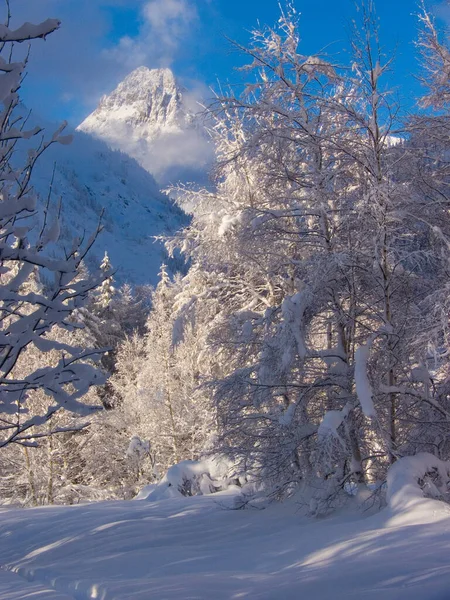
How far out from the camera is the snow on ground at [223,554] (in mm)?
3549

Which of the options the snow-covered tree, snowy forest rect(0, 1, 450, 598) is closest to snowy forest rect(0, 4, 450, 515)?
snowy forest rect(0, 1, 450, 598)

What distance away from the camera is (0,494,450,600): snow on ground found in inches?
140

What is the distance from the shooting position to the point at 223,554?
5711 mm

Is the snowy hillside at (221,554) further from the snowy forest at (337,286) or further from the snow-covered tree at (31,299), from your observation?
the snow-covered tree at (31,299)

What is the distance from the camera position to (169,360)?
21.2m

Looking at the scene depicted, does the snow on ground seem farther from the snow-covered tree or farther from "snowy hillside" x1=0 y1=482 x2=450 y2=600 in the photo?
the snow-covered tree

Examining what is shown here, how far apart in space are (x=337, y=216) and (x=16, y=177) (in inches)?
199

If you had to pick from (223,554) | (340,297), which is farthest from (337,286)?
(223,554)

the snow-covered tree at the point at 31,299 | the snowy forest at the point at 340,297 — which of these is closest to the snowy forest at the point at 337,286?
the snowy forest at the point at 340,297

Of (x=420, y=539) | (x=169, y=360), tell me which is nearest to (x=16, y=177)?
(x=420, y=539)

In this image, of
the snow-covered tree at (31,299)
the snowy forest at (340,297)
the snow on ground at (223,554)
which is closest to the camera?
the snow-covered tree at (31,299)

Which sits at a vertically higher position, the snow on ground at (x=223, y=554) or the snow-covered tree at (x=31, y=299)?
the snow-covered tree at (x=31, y=299)

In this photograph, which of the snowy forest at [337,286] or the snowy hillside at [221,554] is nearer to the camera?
the snowy hillside at [221,554]

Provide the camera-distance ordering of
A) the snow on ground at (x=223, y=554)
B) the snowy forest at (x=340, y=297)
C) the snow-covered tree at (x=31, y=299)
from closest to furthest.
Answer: the snow-covered tree at (x=31, y=299) → the snow on ground at (x=223, y=554) → the snowy forest at (x=340, y=297)
